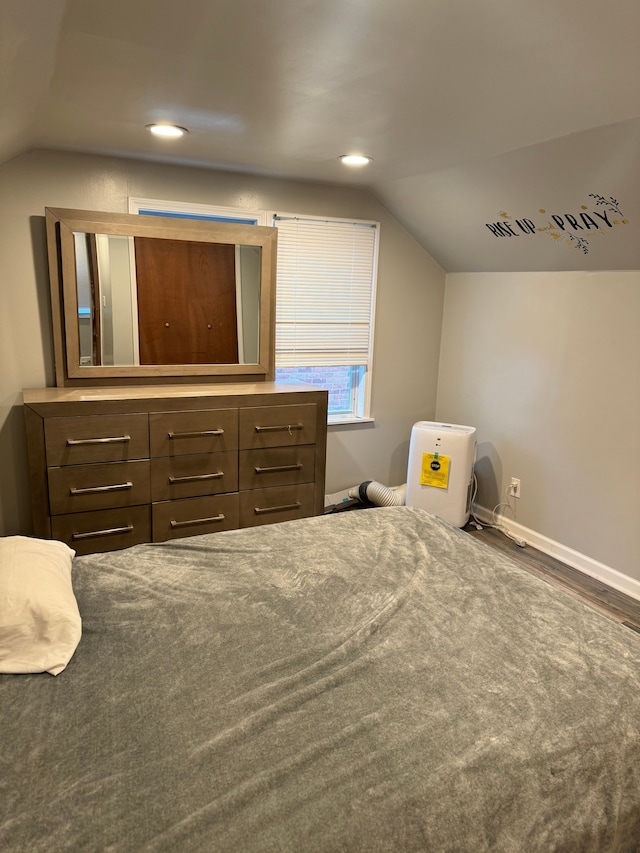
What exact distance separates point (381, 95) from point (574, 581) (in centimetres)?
253

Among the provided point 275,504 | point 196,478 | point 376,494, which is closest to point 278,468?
point 275,504

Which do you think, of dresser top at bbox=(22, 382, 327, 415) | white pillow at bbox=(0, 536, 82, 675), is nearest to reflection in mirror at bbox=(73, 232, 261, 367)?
dresser top at bbox=(22, 382, 327, 415)

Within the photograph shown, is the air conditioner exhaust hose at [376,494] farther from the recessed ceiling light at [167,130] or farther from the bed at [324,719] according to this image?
the recessed ceiling light at [167,130]

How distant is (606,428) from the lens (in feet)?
9.84

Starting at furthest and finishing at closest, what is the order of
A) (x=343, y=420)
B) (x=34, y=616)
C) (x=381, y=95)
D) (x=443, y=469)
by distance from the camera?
(x=343, y=420) < (x=443, y=469) < (x=381, y=95) < (x=34, y=616)

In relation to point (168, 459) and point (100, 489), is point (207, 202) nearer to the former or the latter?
point (168, 459)

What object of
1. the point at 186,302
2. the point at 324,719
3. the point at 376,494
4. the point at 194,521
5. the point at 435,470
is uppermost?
the point at 186,302

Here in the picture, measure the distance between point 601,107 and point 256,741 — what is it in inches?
84.3

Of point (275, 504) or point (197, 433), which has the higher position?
point (197, 433)

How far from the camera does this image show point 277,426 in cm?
300

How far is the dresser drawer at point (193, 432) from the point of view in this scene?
107 inches

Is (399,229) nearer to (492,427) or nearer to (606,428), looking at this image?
(492,427)

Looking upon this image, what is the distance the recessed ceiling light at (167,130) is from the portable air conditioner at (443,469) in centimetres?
218

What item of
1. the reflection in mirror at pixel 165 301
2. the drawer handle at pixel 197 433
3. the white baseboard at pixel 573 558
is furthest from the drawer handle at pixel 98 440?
the white baseboard at pixel 573 558
